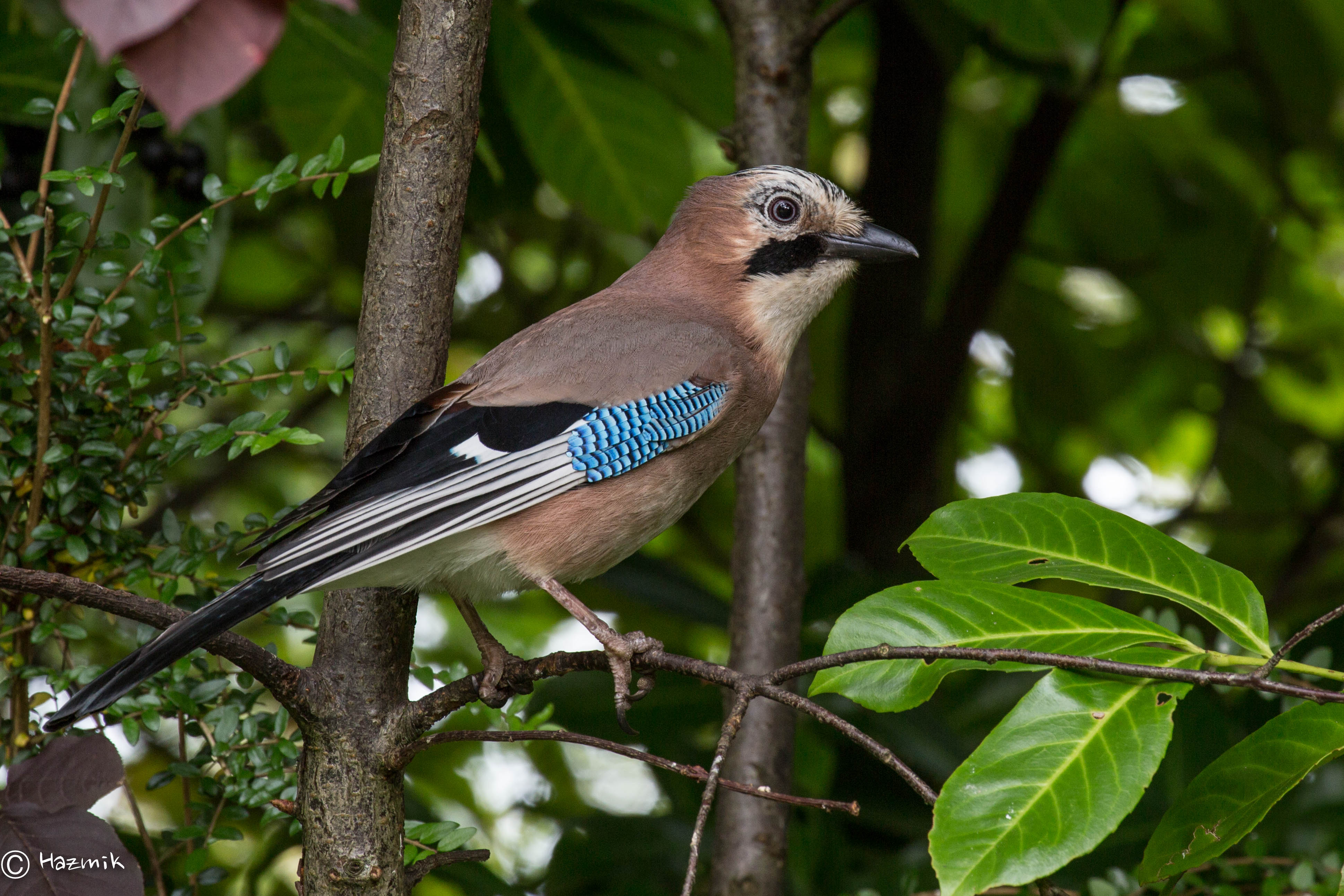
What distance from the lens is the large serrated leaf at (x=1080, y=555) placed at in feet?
5.16

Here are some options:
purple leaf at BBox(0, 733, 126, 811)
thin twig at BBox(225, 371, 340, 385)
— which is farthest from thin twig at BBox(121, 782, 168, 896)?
thin twig at BBox(225, 371, 340, 385)

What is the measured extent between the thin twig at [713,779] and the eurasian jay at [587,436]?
286mm

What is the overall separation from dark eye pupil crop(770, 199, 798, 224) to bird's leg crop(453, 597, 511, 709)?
1.12 m

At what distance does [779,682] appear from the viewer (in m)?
1.54

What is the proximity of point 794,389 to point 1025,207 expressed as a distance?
1224 millimetres

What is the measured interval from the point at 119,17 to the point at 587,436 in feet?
4.28

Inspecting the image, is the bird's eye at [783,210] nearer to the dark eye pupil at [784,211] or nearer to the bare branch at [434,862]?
the dark eye pupil at [784,211]

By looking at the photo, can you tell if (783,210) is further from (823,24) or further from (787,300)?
(823,24)

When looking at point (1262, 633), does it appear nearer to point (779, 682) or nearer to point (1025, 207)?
point (779, 682)

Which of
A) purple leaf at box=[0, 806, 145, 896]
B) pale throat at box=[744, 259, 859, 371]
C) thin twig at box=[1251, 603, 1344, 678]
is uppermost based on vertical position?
pale throat at box=[744, 259, 859, 371]

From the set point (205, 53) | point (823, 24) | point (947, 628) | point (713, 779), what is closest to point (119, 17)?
point (205, 53)

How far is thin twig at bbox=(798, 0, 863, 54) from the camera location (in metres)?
2.62

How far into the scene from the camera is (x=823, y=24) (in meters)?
2.66

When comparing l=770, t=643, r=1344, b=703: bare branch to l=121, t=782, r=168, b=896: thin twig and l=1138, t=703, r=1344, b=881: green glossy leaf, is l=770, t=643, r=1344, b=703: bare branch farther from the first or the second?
l=121, t=782, r=168, b=896: thin twig
